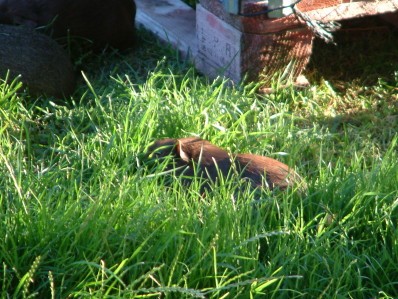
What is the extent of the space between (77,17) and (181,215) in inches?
121

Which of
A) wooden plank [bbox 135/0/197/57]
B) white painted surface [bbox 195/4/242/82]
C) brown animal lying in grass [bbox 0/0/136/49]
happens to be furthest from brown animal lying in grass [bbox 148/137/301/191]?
Answer: brown animal lying in grass [bbox 0/0/136/49]

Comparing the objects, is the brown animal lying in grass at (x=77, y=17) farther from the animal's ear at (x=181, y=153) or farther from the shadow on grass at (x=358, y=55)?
the animal's ear at (x=181, y=153)

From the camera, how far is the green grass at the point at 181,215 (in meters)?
2.96

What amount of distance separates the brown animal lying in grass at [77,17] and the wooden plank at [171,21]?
0.34 m

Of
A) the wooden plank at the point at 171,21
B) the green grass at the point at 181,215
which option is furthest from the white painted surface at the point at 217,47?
the green grass at the point at 181,215

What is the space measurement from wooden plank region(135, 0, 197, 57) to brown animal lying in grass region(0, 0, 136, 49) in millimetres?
340

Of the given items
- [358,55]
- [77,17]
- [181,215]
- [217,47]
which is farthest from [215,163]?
[358,55]

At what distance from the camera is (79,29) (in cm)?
598

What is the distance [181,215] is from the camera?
10.6 feet

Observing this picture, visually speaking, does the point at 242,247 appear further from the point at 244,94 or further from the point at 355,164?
the point at 244,94

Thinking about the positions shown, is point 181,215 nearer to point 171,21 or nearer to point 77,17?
point 77,17

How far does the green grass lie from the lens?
296cm

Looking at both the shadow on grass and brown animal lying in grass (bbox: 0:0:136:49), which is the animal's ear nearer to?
the shadow on grass

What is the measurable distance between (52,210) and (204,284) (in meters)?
0.69
